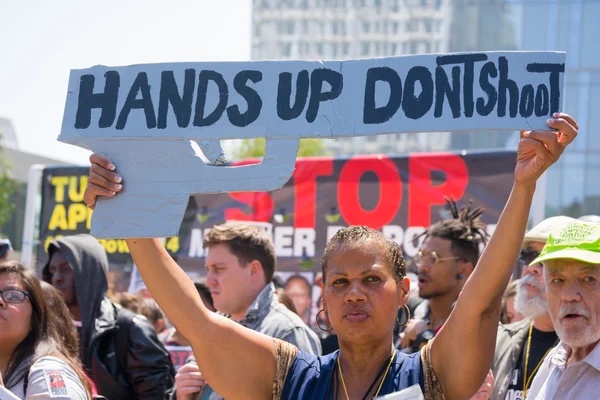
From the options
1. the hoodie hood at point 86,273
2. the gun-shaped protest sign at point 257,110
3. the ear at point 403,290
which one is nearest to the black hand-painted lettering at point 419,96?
the gun-shaped protest sign at point 257,110

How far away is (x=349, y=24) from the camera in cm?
8000

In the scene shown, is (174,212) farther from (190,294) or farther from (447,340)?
(447,340)

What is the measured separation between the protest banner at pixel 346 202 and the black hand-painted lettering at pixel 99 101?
4.31 m

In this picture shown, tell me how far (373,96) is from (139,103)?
28.5 inches

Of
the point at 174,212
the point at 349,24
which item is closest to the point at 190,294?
the point at 174,212

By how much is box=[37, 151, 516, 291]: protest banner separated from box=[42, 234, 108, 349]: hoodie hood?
1.96m

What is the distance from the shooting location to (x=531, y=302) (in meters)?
4.12

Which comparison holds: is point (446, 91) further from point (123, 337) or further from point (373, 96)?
point (123, 337)

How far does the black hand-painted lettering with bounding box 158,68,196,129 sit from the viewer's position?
2764 mm

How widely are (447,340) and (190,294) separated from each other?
0.80m

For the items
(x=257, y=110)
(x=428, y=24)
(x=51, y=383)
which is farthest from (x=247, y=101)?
(x=428, y=24)

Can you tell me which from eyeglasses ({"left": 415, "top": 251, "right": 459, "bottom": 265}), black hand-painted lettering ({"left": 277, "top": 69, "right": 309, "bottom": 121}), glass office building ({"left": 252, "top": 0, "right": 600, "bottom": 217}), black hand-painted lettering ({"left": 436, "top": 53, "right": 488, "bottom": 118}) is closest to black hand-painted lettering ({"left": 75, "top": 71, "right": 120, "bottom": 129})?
black hand-painted lettering ({"left": 277, "top": 69, "right": 309, "bottom": 121})

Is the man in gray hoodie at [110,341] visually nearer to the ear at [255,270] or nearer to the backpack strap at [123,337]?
the backpack strap at [123,337]

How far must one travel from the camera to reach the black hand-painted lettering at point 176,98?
109 inches
